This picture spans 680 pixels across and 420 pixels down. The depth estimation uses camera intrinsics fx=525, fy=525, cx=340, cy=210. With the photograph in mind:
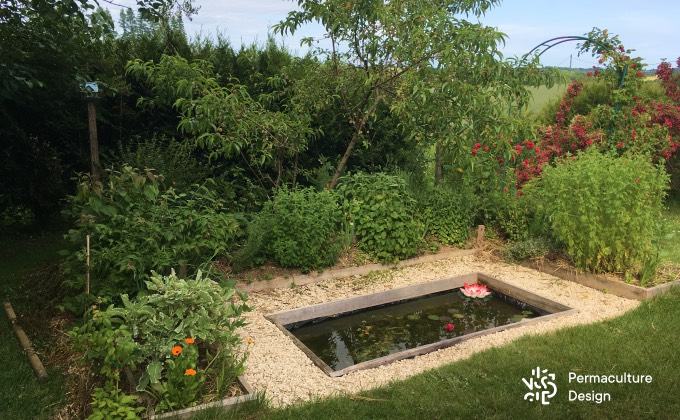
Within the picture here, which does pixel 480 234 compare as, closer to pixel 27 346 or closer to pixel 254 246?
pixel 254 246

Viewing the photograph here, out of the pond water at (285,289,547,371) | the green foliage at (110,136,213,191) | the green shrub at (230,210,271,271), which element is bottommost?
the pond water at (285,289,547,371)

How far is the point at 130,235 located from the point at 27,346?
106 centimetres

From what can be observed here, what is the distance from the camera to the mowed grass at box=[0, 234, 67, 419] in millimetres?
3139

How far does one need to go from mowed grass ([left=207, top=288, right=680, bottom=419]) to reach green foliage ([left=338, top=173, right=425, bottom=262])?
2.11m

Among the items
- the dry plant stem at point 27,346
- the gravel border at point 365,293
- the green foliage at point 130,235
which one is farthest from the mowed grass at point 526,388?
the green foliage at point 130,235

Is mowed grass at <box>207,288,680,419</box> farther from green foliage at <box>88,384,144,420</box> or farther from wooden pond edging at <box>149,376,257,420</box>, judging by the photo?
green foliage at <box>88,384,144,420</box>

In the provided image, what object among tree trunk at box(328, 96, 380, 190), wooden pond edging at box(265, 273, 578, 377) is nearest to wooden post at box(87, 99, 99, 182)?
tree trunk at box(328, 96, 380, 190)

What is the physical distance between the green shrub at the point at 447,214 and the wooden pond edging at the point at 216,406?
3.65 meters

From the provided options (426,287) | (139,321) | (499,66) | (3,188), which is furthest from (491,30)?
(3,188)

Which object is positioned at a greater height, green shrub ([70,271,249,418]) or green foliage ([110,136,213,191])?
green foliage ([110,136,213,191])

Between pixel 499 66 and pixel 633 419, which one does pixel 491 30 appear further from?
pixel 633 419

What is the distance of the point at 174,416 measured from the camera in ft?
9.30

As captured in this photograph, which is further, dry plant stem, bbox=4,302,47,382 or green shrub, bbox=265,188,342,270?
green shrub, bbox=265,188,342,270

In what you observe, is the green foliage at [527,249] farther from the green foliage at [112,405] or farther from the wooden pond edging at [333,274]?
the green foliage at [112,405]
